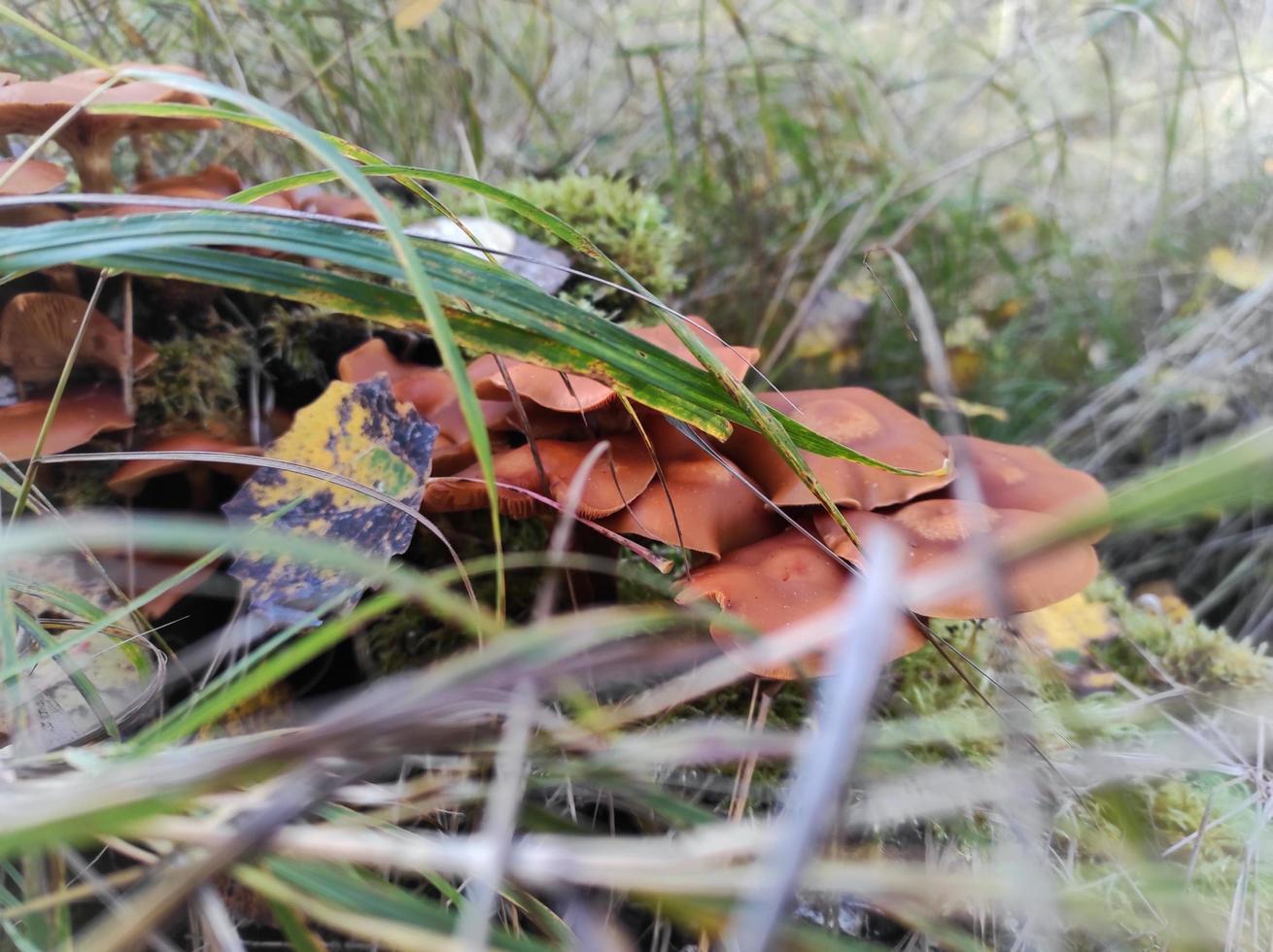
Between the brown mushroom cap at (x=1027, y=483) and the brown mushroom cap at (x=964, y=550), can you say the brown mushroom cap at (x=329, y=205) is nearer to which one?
the brown mushroom cap at (x=964, y=550)

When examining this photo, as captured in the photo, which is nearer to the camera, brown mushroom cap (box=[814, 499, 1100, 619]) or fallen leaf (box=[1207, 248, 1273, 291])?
brown mushroom cap (box=[814, 499, 1100, 619])

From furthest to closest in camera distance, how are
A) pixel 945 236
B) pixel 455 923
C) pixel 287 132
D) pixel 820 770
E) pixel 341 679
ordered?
pixel 945 236 < pixel 341 679 < pixel 287 132 < pixel 455 923 < pixel 820 770

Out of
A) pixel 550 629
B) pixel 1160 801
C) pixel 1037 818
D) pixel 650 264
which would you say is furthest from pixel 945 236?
pixel 550 629

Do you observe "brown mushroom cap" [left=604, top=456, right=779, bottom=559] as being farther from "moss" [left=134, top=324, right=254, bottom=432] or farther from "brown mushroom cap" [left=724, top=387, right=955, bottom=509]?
"moss" [left=134, top=324, right=254, bottom=432]

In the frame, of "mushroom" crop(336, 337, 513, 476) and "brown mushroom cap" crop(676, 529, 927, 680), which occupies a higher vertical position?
"mushroom" crop(336, 337, 513, 476)

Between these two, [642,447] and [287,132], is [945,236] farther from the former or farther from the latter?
[287,132]

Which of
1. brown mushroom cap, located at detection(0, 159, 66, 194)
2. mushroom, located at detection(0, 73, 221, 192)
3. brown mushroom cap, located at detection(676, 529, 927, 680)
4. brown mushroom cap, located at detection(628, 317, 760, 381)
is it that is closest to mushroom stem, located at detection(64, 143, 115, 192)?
mushroom, located at detection(0, 73, 221, 192)

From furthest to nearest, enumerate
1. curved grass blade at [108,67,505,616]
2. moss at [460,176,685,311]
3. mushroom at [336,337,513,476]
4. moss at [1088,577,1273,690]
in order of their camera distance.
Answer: moss at [460,176,685,311], moss at [1088,577,1273,690], mushroom at [336,337,513,476], curved grass blade at [108,67,505,616]
